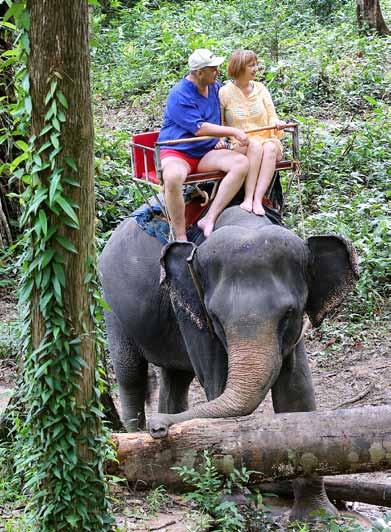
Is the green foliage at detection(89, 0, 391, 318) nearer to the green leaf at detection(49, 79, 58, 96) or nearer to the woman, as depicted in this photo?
the woman

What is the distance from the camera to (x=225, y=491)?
4359 millimetres

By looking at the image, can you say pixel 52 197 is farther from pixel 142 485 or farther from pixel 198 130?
pixel 198 130

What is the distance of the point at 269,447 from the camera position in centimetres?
451

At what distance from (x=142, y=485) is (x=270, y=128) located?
2.14m

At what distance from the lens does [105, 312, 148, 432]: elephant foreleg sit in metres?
6.93

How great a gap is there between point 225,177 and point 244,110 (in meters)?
0.47

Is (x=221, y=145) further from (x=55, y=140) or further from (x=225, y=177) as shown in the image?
(x=55, y=140)

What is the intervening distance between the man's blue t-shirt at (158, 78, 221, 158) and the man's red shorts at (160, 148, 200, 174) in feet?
0.06

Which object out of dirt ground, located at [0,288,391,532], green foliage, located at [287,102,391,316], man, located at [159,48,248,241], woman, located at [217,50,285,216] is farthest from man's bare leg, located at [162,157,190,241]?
green foliage, located at [287,102,391,316]

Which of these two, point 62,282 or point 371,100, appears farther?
point 371,100

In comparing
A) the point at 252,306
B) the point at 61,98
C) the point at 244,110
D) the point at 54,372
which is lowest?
the point at 252,306

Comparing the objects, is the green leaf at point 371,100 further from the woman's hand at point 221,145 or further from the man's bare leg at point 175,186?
the man's bare leg at point 175,186

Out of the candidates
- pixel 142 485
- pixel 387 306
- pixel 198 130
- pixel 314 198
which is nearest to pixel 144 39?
pixel 314 198

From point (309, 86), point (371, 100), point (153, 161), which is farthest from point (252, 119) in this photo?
point (309, 86)
